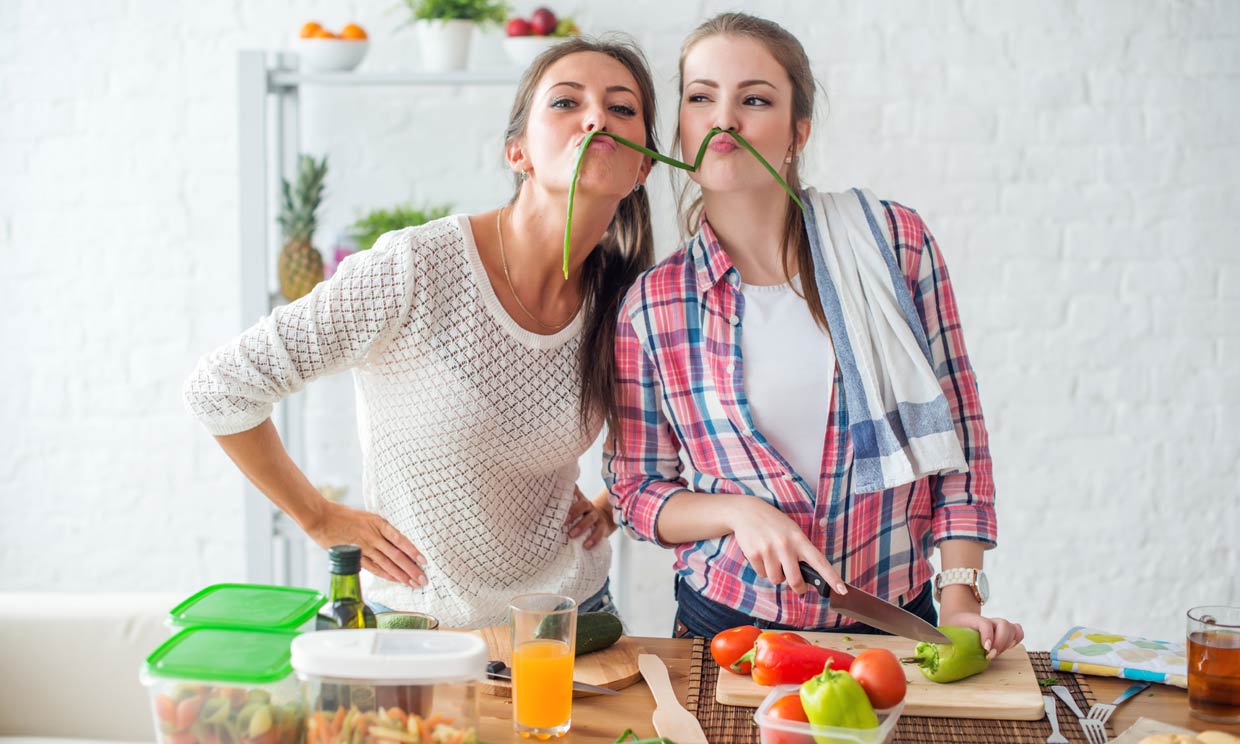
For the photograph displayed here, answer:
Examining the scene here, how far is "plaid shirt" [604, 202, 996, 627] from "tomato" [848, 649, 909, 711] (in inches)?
15.6

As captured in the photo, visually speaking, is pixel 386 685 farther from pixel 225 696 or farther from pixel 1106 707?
pixel 1106 707

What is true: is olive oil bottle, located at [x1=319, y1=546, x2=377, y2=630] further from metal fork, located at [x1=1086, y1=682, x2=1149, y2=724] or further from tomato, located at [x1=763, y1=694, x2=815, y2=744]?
metal fork, located at [x1=1086, y1=682, x2=1149, y2=724]

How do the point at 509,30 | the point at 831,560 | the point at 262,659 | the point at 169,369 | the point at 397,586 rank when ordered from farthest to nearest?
1. the point at 169,369
2. the point at 509,30
3. the point at 397,586
4. the point at 831,560
5. the point at 262,659

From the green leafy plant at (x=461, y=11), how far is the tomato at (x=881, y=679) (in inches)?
A: 82.7

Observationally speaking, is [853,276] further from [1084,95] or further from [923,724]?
[1084,95]

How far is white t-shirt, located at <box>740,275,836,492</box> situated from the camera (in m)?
1.63

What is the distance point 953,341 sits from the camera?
1.68 meters

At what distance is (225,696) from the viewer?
1.04 metres

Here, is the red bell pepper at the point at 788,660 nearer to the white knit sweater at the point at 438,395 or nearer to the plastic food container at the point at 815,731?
the plastic food container at the point at 815,731

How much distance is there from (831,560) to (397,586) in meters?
0.68

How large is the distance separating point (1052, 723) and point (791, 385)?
1.86ft

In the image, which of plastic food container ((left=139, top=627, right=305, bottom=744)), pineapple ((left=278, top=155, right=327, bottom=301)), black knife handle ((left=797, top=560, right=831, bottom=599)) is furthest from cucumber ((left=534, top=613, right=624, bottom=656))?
pineapple ((left=278, top=155, right=327, bottom=301))

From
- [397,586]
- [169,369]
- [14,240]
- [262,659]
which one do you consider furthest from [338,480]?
[262,659]

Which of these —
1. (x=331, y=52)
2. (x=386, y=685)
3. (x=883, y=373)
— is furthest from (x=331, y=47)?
(x=386, y=685)
